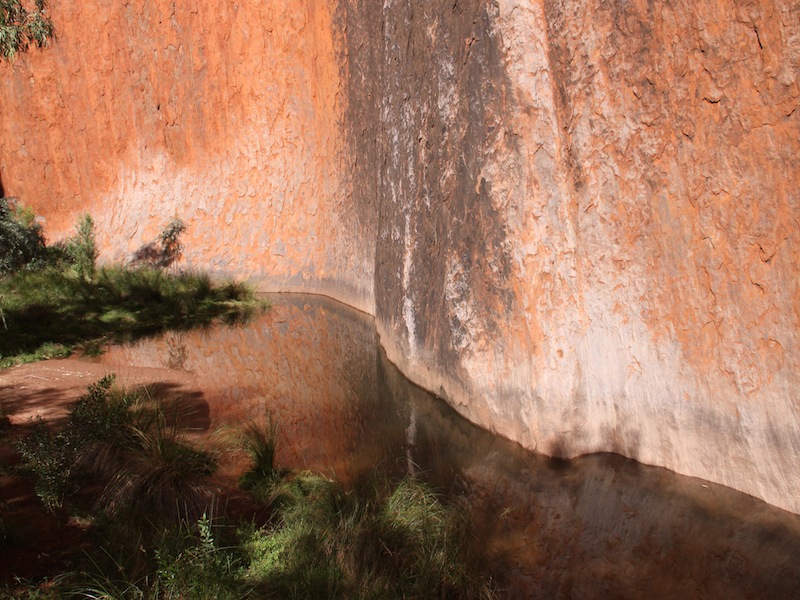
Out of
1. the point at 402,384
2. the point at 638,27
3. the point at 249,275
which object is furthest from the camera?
the point at 249,275

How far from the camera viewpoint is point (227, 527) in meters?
4.43

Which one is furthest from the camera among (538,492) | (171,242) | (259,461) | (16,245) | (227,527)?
(171,242)

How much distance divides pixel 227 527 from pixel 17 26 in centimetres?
664

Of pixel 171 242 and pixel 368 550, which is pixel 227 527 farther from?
pixel 171 242

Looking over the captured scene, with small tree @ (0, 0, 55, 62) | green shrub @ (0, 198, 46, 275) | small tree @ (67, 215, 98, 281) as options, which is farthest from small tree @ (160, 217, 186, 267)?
small tree @ (0, 0, 55, 62)

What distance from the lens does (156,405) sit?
579cm

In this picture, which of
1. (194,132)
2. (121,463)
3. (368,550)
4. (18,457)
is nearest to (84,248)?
(194,132)

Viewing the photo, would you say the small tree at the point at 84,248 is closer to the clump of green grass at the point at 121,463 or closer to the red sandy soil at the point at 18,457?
the red sandy soil at the point at 18,457

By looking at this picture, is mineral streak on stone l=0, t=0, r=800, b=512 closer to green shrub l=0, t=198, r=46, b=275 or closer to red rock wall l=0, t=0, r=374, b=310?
red rock wall l=0, t=0, r=374, b=310

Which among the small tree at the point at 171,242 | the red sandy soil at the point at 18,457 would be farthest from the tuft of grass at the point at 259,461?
the small tree at the point at 171,242

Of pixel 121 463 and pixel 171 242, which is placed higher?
pixel 171 242

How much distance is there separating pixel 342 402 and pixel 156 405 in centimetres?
237

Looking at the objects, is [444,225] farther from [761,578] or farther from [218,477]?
[761,578]

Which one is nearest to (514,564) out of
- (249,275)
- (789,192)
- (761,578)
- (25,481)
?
(761,578)
